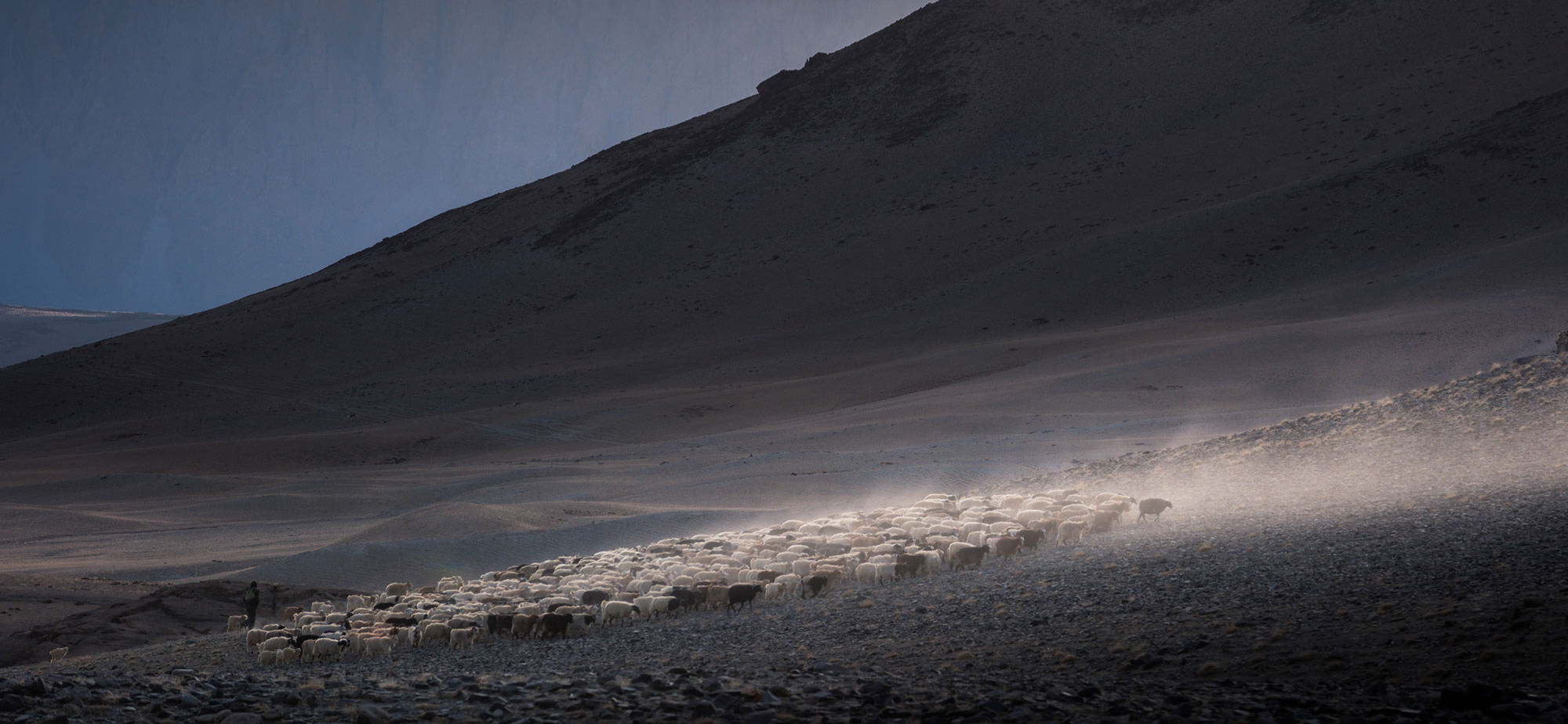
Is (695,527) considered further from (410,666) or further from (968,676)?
(968,676)

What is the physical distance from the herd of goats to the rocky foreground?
0.36 meters

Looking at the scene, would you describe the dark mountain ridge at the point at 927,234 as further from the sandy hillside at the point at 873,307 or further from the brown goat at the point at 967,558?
the brown goat at the point at 967,558

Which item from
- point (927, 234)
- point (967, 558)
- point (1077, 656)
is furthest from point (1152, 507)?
point (927, 234)

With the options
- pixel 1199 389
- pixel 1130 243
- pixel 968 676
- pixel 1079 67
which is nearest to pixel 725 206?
pixel 1079 67

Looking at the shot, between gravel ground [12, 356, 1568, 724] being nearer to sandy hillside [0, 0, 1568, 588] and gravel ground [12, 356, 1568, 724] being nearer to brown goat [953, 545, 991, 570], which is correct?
brown goat [953, 545, 991, 570]

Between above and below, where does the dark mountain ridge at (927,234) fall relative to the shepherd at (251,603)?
above

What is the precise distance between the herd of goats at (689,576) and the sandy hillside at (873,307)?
16.2 feet

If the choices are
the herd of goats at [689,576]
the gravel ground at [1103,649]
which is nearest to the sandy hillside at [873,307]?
the herd of goats at [689,576]

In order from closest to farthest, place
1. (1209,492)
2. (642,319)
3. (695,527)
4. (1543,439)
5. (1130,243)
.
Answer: (1543,439) < (1209,492) < (695,527) < (1130,243) < (642,319)

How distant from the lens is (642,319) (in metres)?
67.8

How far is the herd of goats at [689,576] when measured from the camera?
11.0 m

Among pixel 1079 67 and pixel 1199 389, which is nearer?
pixel 1199 389

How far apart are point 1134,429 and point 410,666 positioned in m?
20.9

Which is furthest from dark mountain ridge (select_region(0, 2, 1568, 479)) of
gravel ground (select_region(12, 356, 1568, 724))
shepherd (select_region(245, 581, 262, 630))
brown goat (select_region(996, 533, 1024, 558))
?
gravel ground (select_region(12, 356, 1568, 724))
